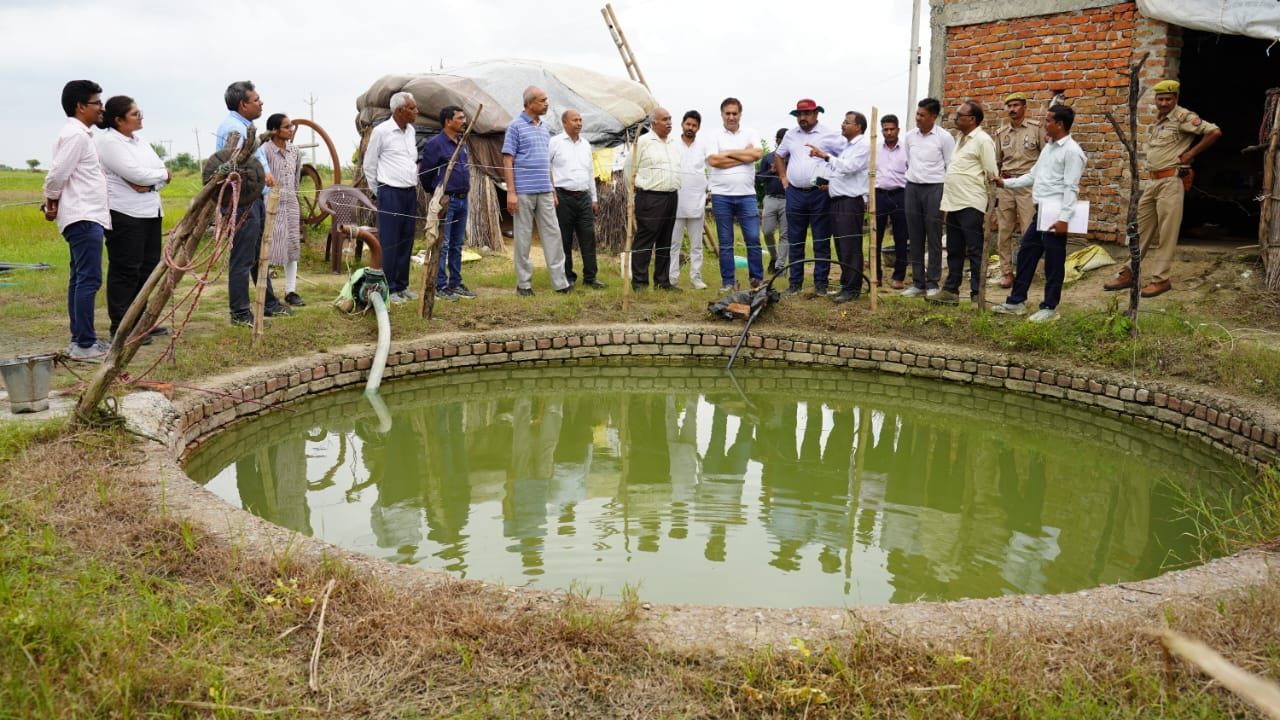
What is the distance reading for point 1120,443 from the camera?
5.73 metres

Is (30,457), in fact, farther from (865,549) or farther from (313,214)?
(313,214)

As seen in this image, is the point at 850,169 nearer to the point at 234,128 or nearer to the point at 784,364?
the point at 784,364

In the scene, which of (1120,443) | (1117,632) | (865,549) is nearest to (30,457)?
(865,549)

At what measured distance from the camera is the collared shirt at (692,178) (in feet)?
27.2

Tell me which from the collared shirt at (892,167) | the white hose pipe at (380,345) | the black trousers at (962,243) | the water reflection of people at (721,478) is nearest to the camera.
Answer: the water reflection of people at (721,478)

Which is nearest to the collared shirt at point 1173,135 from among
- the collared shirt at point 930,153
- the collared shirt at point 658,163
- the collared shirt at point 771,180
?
the collared shirt at point 930,153

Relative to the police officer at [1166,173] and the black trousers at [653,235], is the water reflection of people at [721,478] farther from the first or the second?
the police officer at [1166,173]

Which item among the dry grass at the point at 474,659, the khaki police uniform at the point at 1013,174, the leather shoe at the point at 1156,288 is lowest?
the dry grass at the point at 474,659

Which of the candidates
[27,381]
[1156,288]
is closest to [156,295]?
[27,381]

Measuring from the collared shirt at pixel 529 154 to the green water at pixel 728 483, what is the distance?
182 cm

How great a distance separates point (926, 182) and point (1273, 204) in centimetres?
259

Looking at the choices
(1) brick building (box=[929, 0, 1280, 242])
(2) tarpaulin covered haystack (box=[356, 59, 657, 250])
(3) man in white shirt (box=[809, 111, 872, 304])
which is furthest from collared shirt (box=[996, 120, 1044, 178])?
(2) tarpaulin covered haystack (box=[356, 59, 657, 250])

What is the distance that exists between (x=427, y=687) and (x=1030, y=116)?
8.12 metres

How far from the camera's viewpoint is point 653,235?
8.40 m
